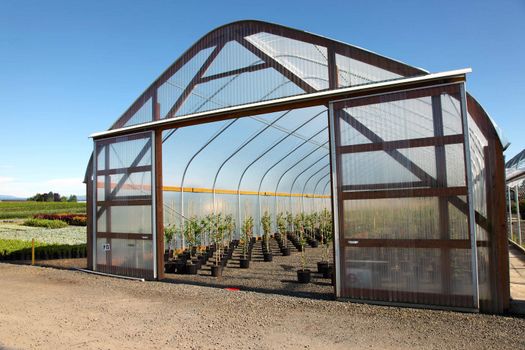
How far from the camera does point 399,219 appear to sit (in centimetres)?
591

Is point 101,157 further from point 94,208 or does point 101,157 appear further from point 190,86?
point 190,86

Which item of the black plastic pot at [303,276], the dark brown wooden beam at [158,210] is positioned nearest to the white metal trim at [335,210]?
the black plastic pot at [303,276]

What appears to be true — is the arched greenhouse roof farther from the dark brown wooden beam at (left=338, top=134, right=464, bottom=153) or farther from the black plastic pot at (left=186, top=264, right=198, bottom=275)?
the black plastic pot at (left=186, top=264, right=198, bottom=275)

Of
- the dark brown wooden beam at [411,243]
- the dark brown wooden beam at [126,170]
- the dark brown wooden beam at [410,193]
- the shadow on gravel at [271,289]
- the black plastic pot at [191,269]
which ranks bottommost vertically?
the shadow on gravel at [271,289]

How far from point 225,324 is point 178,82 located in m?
5.39

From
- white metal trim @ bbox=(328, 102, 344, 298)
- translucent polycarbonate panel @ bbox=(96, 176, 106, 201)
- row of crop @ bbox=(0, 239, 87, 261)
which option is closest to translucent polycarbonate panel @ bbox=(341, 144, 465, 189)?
white metal trim @ bbox=(328, 102, 344, 298)

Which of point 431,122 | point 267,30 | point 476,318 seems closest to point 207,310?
point 476,318

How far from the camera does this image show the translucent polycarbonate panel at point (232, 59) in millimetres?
7727


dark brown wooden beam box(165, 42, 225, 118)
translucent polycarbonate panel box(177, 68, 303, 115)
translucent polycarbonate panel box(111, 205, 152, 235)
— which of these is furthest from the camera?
translucent polycarbonate panel box(111, 205, 152, 235)

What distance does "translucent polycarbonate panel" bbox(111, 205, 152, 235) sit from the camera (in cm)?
878

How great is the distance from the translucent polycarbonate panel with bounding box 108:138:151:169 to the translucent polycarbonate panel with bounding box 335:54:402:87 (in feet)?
15.0

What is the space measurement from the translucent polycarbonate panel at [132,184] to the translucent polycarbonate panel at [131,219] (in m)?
0.30

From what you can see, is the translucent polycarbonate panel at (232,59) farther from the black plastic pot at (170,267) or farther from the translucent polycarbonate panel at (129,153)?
the black plastic pot at (170,267)

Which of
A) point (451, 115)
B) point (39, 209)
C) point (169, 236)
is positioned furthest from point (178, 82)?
point (39, 209)
